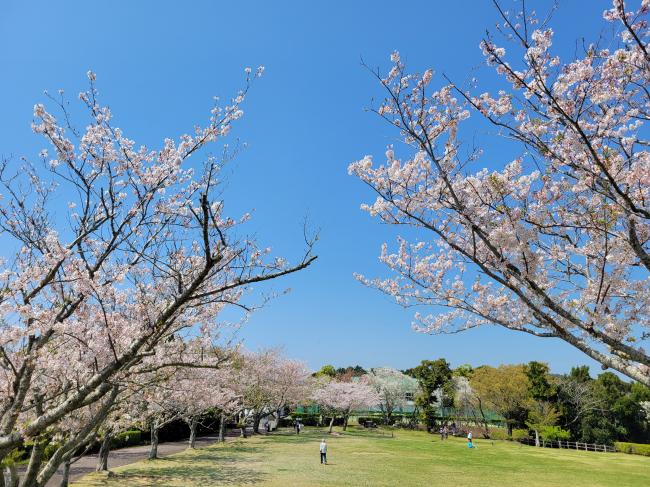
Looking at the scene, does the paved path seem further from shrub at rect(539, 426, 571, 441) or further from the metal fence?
the metal fence

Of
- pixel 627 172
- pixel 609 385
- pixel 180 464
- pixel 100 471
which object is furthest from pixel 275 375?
pixel 627 172

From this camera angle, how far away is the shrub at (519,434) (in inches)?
1387

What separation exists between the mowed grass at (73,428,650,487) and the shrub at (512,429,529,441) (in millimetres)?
8481

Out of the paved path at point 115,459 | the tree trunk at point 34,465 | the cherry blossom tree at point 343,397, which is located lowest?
the paved path at point 115,459

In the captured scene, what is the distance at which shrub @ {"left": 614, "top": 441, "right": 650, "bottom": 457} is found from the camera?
1182 inches

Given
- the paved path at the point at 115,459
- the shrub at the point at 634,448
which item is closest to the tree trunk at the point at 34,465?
the paved path at the point at 115,459

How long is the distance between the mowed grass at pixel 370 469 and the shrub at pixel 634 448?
6.43 meters

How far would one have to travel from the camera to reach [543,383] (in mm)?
34375

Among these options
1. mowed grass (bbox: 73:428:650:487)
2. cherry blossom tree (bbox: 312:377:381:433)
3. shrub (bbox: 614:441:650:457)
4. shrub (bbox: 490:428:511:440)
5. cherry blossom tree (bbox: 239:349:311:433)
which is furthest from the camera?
cherry blossom tree (bbox: 312:377:381:433)

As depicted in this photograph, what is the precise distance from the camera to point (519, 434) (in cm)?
3547

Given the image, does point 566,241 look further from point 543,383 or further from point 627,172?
point 543,383

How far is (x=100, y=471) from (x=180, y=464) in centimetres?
382

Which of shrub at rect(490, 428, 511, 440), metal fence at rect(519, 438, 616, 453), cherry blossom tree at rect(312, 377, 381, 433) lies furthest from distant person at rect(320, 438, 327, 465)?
shrub at rect(490, 428, 511, 440)

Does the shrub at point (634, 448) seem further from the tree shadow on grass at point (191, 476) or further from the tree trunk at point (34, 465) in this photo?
the tree trunk at point (34, 465)
